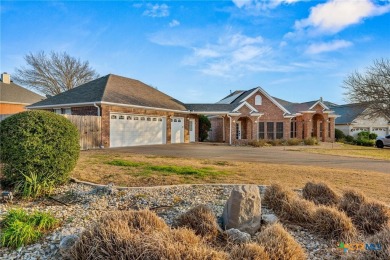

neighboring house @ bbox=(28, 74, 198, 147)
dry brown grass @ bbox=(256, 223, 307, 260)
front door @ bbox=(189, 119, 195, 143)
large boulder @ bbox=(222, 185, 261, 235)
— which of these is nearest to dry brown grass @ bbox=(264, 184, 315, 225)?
large boulder @ bbox=(222, 185, 261, 235)

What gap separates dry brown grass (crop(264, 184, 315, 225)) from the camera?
400cm

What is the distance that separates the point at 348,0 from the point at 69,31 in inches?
515

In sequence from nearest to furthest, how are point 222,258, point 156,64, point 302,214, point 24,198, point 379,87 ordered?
point 222,258, point 302,214, point 24,198, point 156,64, point 379,87

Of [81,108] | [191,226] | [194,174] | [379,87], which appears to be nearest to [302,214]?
[191,226]

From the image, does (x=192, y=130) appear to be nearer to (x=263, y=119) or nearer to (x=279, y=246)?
(x=263, y=119)

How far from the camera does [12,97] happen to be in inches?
1156

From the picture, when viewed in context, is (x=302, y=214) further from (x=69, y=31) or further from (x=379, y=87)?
(x=379, y=87)

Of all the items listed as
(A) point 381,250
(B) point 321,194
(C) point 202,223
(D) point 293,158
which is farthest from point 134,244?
(D) point 293,158

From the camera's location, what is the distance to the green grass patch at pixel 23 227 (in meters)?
3.09

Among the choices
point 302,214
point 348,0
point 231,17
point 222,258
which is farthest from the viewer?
point 231,17

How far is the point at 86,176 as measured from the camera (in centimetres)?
727

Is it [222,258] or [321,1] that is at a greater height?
[321,1]

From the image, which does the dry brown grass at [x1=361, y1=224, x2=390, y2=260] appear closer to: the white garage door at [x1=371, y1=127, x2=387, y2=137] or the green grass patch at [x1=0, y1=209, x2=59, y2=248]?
the green grass patch at [x1=0, y1=209, x2=59, y2=248]

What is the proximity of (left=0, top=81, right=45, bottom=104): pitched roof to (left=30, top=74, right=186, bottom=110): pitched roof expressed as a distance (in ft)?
37.2
